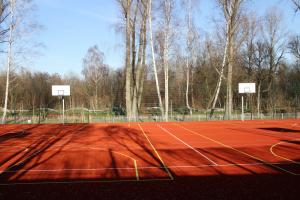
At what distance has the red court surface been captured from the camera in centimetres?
708

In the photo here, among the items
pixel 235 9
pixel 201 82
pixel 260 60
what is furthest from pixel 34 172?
pixel 260 60

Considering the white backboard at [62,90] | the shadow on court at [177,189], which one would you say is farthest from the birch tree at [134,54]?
the shadow on court at [177,189]

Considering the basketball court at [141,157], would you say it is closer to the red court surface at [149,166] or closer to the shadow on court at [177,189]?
the red court surface at [149,166]

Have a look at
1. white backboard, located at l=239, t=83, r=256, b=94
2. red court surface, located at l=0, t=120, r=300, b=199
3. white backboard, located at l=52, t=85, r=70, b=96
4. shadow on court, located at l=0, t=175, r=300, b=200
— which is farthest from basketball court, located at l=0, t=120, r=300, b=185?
white backboard, located at l=239, t=83, r=256, b=94

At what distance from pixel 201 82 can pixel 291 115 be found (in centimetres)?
1042

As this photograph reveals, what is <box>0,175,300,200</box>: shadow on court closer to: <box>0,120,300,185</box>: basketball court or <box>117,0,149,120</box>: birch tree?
<box>0,120,300,185</box>: basketball court

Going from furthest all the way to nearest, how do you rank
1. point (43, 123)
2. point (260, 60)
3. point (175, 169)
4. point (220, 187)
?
point (260, 60) < point (43, 123) < point (175, 169) < point (220, 187)

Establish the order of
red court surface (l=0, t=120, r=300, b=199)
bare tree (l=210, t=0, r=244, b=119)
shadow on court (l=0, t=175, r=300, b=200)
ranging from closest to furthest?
1. shadow on court (l=0, t=175, r=300, b=200)
2. red court surface (l=0, t=120, r=300, b=199)
3. bare tree (l=210, t=0, r=244, b=119)

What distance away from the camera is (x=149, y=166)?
372 inches

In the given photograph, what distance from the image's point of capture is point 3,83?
3391cm

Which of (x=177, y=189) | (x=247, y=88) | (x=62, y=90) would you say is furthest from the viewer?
(x=247, y=88)

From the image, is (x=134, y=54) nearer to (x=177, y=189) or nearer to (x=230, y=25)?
(x=230, y=25)

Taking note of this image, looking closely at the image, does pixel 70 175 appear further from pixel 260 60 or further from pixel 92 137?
pixel 260 60

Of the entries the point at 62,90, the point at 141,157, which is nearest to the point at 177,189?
the point at 141,157
